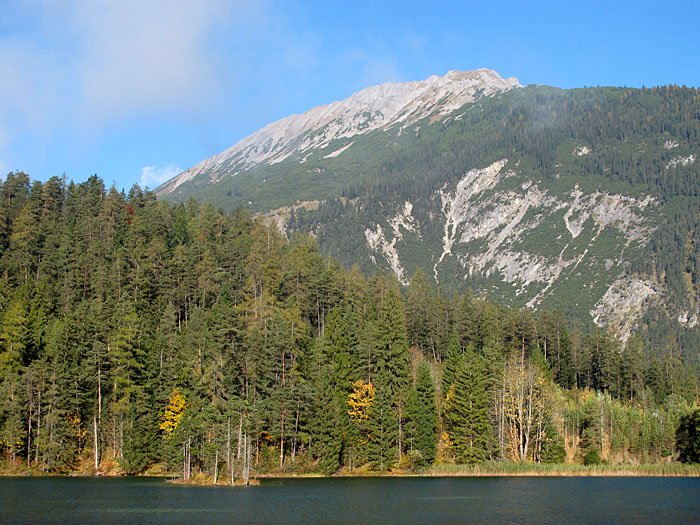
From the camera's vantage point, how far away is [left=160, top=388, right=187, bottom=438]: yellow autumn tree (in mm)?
97000

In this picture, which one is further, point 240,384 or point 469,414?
point 240,384

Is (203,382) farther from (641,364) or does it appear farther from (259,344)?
(641,364)

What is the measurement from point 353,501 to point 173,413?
124 ft

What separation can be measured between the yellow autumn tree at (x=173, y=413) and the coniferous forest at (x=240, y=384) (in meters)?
0.33

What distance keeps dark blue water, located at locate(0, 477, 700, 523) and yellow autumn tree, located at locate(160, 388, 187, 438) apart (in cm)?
796

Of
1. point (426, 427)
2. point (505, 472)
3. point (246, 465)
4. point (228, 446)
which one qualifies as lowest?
point (505, 472)

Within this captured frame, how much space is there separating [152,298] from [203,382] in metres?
47.2

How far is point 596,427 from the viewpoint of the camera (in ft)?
399

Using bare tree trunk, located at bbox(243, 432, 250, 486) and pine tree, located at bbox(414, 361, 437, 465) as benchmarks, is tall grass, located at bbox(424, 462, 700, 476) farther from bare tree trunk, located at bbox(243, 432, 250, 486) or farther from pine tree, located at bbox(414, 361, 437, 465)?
bare tree trunk, located at bbox(243, 432, 250, 486)

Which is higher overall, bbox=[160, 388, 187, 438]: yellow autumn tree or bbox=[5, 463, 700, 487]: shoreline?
bbox=[160, 388, 187, 438]: yellow autumn tree

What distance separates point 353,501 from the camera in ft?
226

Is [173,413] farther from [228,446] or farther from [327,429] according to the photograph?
[327,429]

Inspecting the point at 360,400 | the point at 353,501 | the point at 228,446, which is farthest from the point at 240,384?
the point at 353,501

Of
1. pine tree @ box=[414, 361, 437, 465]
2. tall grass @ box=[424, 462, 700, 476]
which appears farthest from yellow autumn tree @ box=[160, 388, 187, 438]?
tall grass @ box=[424, 462, 700, 476]
